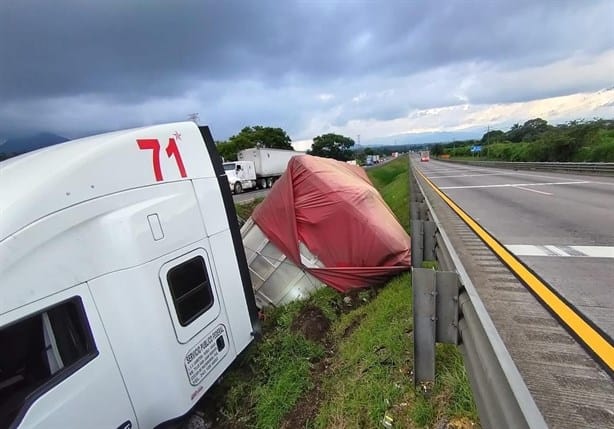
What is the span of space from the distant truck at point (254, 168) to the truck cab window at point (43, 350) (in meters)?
27.8

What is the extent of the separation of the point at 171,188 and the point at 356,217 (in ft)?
11.3

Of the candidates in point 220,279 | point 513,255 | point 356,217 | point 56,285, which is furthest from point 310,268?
point 56,285

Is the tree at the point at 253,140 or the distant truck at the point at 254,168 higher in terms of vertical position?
the tree at the point at 253,140

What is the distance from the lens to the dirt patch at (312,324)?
534 centimetres

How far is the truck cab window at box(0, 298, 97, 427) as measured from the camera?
2525 mm

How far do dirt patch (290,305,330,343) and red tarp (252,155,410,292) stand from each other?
0.64 meters

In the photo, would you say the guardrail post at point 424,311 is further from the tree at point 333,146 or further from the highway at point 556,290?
the tree at point 333,146

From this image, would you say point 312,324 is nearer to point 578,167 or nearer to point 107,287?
point 107,287

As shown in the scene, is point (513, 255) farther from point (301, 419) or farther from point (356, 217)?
point (301, 419)

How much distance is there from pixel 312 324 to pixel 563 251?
3747 millimetres

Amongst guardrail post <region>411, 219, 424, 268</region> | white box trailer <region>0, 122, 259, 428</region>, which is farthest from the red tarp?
white box trailer <region>0, 122, 259, 428</region>

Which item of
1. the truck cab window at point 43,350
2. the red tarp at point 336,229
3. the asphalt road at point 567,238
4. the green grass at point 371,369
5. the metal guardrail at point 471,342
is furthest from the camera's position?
the red tarp at point 336,229

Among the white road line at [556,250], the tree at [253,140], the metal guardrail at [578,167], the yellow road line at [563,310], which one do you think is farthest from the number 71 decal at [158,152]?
the tree at [253,140]

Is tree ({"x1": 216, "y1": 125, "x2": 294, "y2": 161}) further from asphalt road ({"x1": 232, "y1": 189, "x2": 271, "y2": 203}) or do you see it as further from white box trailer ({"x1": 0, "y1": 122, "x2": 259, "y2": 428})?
white box trailer ({"x1": 0, "y1": 122, "x2": 259, "y2": 428})
